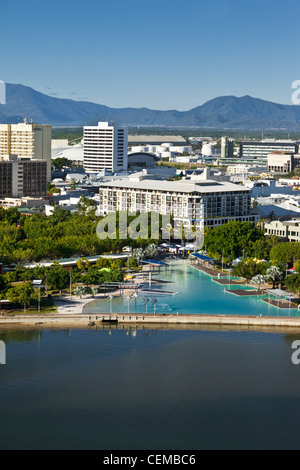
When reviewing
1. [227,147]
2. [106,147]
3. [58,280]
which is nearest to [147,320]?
[58,280]

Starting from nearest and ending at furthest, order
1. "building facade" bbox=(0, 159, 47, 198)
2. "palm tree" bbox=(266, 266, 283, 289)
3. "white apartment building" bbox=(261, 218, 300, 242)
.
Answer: "palm tree" bbox=(266, 266, 283, 289) → "white apartment building" bbox=(261, 218, 300, 242) → "building facade" bbox=(0, 159, 47, 198)

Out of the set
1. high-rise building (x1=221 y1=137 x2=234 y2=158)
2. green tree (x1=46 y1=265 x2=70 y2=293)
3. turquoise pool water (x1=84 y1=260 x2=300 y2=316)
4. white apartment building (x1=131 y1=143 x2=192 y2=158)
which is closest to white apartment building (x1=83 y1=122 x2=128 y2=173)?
white apartment building (x1=131 y1=143 x2=192 y2=158)

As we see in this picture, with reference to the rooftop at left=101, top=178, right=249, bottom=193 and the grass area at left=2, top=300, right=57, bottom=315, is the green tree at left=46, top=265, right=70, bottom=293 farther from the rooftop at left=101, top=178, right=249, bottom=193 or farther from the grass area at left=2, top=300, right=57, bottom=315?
the rooftop at left=101, top=178, right=249, bottom=193

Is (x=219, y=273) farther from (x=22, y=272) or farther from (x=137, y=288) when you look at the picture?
(x=22, y=272)

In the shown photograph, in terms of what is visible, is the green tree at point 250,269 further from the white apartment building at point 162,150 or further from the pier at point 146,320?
the white apartment building at point 162,150

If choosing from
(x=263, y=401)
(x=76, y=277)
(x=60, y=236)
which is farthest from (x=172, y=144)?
(x=263, y=401)

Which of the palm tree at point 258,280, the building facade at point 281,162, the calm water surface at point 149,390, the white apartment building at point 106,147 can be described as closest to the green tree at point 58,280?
the calm water surface at point 149,390
